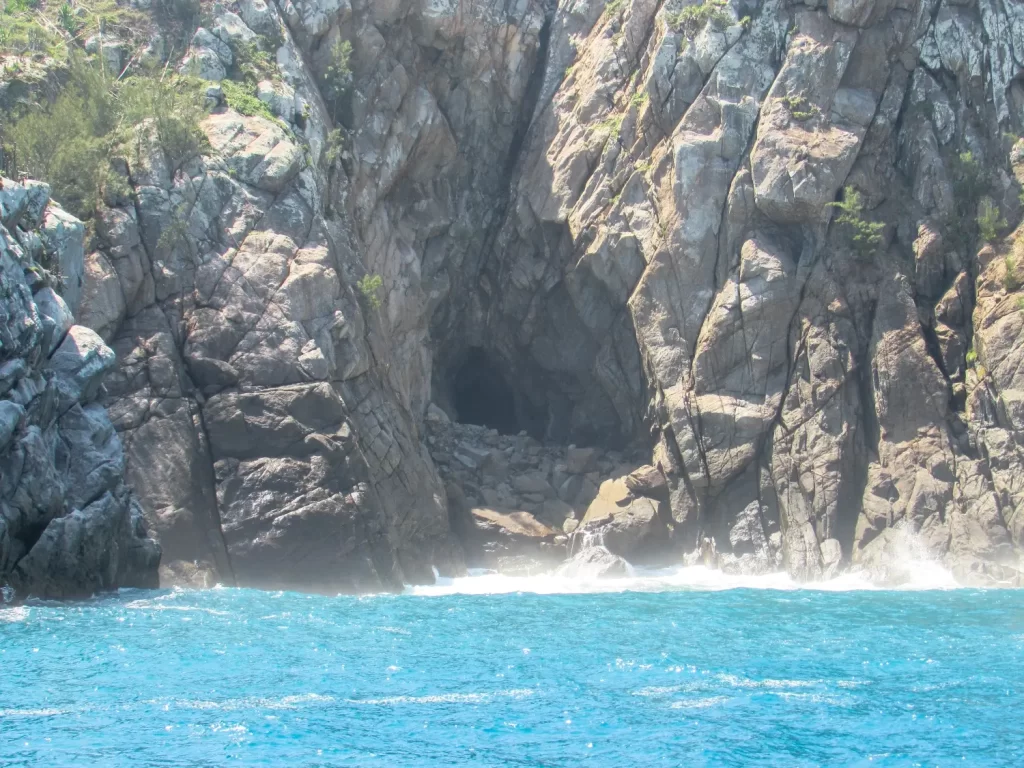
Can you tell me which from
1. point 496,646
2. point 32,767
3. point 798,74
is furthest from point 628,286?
point 32,767

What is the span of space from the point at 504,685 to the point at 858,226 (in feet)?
72.5

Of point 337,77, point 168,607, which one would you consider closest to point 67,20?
point 337,77

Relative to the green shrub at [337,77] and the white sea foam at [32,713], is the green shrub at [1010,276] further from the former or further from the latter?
the white sea foam at [32,713]

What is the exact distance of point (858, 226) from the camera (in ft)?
98.0

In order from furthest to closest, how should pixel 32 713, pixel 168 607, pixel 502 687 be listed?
pixel 168 607 < pixel 502 687 < pixel 32 713

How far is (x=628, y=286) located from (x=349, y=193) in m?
9.72

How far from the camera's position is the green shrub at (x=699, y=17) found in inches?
1267

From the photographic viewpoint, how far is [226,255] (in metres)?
26.3

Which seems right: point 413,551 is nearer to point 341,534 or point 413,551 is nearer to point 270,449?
point 341,534

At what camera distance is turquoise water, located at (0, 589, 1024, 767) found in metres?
9.61

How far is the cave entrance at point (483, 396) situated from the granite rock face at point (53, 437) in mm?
20232

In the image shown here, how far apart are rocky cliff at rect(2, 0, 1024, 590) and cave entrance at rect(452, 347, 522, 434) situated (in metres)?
2.64

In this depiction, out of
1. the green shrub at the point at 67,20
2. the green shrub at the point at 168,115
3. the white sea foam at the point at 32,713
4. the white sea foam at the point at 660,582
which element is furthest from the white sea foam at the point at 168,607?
the green shrub at the point at 67,20

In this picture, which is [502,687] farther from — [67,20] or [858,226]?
[67,20]
